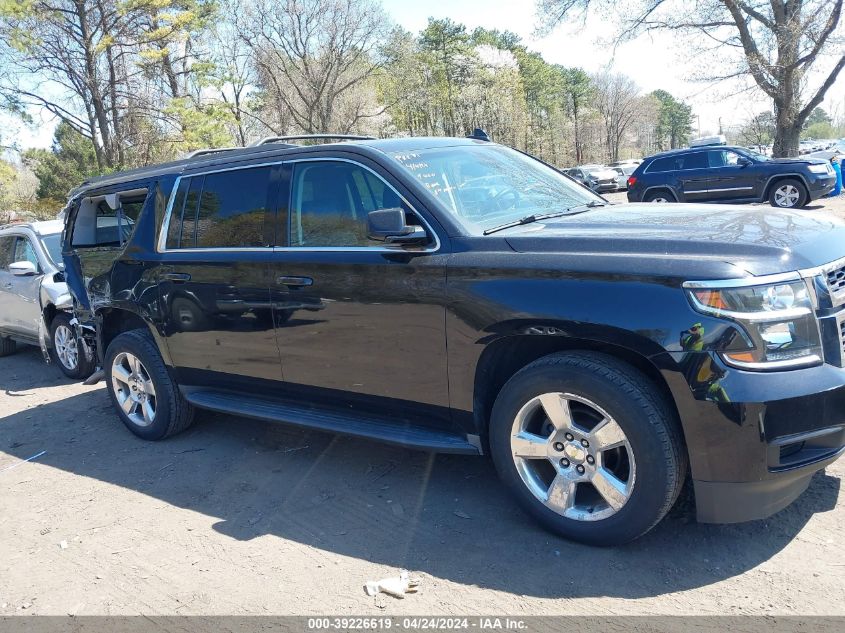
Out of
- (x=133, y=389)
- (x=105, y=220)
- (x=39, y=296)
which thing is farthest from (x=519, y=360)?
(x=39, y=296)

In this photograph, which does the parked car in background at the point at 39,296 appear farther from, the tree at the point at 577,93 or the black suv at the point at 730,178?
the tree at the point at 577,93

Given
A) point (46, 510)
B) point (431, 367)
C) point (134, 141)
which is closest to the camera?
point (431, 367)

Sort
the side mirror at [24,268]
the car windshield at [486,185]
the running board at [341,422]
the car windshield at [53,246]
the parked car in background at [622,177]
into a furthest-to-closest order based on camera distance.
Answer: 1. the parked car in background at [622,177]
2. the car windshield at [53,246]
3. the side mirror at [24,268]
4. the car windshield at [486,185]
5. the running board at [341,422]

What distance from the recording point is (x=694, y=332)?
2.78 metres

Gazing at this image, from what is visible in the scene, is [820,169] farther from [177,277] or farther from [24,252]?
[24,252]

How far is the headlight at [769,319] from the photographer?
2.75 m

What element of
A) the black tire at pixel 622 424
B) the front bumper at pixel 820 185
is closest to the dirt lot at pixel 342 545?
the black tire at pixel 622 424

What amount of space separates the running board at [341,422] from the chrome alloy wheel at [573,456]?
13.6 inches

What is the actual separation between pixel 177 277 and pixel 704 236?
346 cm

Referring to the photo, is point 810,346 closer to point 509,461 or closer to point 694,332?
point 694,332

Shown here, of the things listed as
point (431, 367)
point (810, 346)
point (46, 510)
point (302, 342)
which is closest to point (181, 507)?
point (46, 510)

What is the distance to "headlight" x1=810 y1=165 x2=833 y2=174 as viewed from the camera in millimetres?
15859

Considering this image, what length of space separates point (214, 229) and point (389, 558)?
2.54m

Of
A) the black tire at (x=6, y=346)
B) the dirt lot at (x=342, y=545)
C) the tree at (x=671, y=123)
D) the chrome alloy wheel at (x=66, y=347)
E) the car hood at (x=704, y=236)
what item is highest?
the tree at (x=671, y=123)
